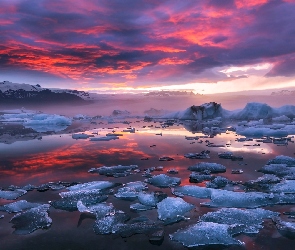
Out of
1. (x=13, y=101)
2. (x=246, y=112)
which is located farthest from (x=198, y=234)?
(x=13, y=101)

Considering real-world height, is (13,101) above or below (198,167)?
above

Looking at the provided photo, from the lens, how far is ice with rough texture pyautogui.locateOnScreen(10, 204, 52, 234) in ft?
12.5

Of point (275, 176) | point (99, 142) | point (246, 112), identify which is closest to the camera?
point (275, 176)

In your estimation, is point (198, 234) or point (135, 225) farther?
point (135, 225)

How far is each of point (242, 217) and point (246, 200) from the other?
0.73 metres

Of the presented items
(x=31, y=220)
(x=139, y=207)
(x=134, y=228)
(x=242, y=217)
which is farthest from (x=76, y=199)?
(x=242, y=217)

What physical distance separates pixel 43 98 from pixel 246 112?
334ft

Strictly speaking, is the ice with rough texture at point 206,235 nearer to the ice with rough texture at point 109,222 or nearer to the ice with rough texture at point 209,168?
the ice with rough texture at point 109,222

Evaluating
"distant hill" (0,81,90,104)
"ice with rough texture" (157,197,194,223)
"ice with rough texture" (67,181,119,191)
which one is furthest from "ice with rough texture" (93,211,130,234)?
"distant hill" (0,81,90,104)

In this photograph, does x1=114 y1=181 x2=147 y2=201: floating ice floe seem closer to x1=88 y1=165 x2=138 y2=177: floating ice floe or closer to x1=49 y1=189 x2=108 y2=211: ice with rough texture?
x1=49 y1=189 x2=108 y2=211: ice with rough texture

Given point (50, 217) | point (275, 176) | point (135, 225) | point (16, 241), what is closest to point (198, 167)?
point (275, 176)

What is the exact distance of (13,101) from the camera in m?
103

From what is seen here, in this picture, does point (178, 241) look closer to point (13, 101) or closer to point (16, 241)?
point (16, 241)

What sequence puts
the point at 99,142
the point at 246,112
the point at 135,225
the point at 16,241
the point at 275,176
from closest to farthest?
the point at 16,241 → the point at 135,225 → the point at 275,176 → the point at 99,142 → the point at 246,112
